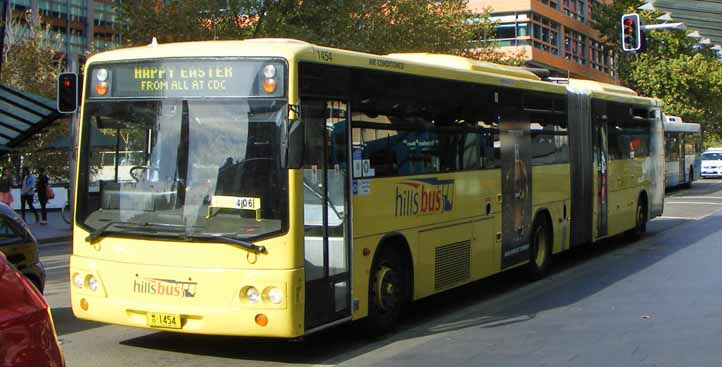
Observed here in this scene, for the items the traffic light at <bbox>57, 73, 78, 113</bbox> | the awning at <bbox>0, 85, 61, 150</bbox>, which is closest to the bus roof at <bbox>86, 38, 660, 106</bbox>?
the traffic light at <bbox>57, 73, 78, 113</bbox>

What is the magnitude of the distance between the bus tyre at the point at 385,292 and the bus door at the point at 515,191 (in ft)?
9.90

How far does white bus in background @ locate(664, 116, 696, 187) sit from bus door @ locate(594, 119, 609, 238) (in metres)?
23.5

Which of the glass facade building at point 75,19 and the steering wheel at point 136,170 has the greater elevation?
the glass facade building at point 75,19

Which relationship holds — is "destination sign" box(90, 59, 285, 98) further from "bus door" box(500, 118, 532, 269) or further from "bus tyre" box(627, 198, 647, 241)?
"bus tyre" box(627, 198, 647, 241)

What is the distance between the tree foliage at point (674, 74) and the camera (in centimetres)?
5653

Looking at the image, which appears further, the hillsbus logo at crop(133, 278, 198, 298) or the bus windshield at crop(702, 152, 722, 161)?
the bus windshield at crop(702, 152, 722, 161)

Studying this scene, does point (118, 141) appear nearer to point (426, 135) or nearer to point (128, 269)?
point (128, 269)

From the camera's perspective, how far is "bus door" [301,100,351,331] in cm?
793

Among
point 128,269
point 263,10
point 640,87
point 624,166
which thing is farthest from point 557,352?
point 640,87

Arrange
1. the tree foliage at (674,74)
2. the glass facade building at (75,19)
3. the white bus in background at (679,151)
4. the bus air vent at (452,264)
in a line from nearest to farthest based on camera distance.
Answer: the bus air vent at (452,264) → the white bus in background at (679,151) → the glass facade building at (75,19) → the tree foliage at (674,74)

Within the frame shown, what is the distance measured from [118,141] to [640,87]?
5425 centimetres

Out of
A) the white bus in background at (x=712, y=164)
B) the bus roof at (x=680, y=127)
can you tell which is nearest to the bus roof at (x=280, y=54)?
the bus roof at (x=680, y=127)

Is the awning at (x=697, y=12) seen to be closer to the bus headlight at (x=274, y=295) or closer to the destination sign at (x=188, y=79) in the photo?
the destination sign at (x=188, y=79)

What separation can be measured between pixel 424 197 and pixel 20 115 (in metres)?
10.7
